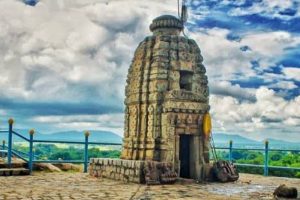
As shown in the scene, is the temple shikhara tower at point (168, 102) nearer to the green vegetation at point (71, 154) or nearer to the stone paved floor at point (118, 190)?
the stone paved floor at point (118, 190)

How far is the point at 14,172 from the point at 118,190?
5548 mm

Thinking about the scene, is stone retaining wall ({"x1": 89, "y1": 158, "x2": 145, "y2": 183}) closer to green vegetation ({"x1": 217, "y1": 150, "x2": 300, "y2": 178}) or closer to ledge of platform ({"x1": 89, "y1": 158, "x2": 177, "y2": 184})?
ledge of platform ({"x1": 89, "y1": 158, "x2": 177, "y2": 184})

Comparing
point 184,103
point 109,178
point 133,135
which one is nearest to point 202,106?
point 184,103

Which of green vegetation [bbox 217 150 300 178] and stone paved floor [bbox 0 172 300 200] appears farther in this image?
green vegetation [bbox 217 150 300 178]

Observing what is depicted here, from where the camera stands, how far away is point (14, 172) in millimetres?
14625

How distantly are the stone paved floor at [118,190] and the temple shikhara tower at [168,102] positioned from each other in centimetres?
141

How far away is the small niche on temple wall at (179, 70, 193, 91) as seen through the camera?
46.9 ft

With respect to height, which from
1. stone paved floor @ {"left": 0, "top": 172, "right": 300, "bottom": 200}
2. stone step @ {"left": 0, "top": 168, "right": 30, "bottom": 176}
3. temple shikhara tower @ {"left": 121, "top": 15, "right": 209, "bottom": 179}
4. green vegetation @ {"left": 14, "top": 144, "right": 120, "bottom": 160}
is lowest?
stone paved floor @ {"left": 0, "top": 172, "right": 300, "bottom": 200}

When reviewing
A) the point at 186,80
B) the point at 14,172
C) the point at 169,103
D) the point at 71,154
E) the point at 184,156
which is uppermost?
the point at 186,80

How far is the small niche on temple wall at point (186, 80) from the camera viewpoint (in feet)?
46.9

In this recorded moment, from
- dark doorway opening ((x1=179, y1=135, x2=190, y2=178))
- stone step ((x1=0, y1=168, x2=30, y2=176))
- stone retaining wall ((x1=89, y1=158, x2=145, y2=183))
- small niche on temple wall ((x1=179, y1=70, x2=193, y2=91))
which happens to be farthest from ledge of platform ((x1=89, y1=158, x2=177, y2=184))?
stone step ((x1=0, y1=168, x2=30, y2=176))

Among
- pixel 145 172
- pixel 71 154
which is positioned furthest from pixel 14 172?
pixel 71 154

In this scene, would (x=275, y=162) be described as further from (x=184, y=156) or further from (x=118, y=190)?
(x=118, y=190)

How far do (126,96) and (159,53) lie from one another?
238cm
